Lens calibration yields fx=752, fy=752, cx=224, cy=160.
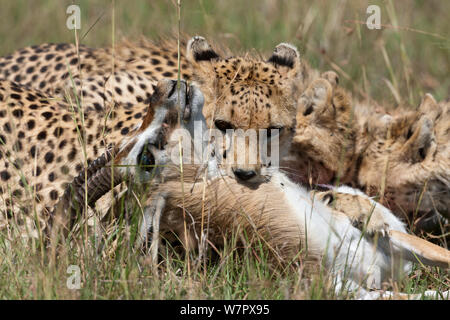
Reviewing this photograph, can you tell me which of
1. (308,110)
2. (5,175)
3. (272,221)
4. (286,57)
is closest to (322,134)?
(308,110)

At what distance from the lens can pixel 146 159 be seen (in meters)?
2.97

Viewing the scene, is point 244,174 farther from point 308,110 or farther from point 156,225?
point 308,110

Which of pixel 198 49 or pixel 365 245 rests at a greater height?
pixel 198 49

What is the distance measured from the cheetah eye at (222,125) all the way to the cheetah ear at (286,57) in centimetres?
Answer: 55

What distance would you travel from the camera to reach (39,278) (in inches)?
98.0

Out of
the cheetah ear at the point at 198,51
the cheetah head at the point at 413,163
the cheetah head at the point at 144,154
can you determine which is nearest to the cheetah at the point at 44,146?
the cheetah ear at the point at 198,51

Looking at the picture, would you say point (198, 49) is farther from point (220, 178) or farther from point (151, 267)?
point (151, 267)

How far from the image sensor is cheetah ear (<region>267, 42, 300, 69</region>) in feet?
12.8

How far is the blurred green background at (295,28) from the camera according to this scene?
17.9 ft

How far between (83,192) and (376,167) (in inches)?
60.7

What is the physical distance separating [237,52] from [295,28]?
1602mm

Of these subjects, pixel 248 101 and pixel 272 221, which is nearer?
pixel 272 221
